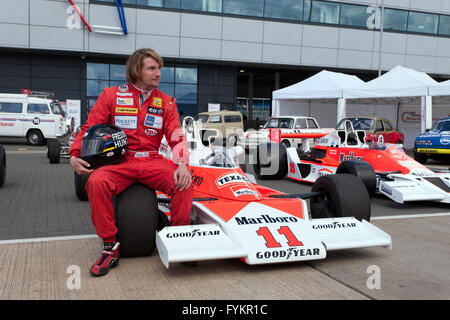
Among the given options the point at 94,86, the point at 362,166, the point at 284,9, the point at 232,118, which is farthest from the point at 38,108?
the point at 362,166

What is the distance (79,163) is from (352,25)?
27143 mm

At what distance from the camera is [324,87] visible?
1886 centimetres

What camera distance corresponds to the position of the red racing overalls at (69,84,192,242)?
11.9ft

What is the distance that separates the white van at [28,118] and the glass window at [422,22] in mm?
22995

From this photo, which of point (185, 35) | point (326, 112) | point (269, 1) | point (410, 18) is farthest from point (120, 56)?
point (410, 18)

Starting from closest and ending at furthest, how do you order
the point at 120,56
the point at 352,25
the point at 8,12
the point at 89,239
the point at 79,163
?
the point at 79,163 < the point at 89,239 < the point at 8,12 < the point at 120,56 < the point at 352,25

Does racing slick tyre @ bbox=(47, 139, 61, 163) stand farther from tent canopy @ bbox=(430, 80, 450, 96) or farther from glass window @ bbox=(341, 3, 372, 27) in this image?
glass window @ bbox=(341, 3, 372, 27)

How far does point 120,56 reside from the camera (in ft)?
78.7

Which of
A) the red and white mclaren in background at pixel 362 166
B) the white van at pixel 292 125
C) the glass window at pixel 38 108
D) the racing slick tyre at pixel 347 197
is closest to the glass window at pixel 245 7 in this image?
the white van at pixel 292 125

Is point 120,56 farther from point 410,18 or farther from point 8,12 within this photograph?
point 410,18

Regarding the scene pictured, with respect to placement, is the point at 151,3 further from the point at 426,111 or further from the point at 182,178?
the point at 182,178

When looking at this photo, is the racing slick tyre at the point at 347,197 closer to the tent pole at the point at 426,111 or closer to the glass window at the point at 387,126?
the tent pole at the point at 426,111

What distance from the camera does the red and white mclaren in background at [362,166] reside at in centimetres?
676

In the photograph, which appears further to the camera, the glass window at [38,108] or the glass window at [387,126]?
the glass window at [38,108]
